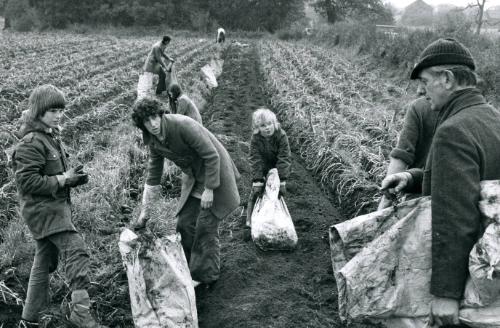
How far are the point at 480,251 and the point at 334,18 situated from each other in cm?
4198

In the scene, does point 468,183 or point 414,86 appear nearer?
point 468,183

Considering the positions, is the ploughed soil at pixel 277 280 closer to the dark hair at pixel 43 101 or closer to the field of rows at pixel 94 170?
the field of rows at pixel 94 170

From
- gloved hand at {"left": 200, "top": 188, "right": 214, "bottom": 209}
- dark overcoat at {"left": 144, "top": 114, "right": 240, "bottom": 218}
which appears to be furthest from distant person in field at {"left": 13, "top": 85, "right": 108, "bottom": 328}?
gloved hand at {"left": 200, "top": 188, "right": 214, "bottom": 209}

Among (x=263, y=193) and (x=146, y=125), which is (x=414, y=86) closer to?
(x=263, y=193)

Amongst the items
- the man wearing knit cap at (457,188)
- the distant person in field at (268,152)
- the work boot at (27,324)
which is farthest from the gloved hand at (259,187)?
the man wearing knit cap at (457,188)

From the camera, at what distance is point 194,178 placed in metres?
3.37

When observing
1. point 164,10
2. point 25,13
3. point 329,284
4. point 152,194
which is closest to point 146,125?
point 152,194

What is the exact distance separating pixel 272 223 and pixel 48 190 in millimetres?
1893

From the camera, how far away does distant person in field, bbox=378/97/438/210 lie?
8.95 feet

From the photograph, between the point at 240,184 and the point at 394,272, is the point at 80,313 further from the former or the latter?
the point at 240,184

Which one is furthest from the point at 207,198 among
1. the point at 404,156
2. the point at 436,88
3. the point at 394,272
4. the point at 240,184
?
the point at 240,184

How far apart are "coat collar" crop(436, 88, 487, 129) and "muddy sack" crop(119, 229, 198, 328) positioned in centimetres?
176

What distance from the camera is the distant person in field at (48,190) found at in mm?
2674

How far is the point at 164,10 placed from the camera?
39.7 meters
